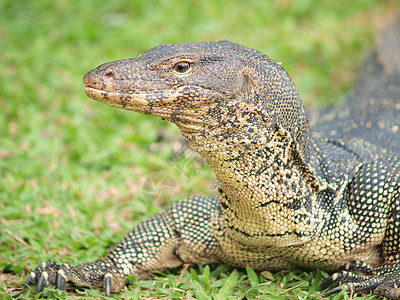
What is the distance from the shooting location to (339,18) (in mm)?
8484

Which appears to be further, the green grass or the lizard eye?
the green grass

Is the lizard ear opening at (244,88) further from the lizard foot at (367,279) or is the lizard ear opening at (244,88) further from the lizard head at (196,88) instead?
the lizard foot at (367,279)

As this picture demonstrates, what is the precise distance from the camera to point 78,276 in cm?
381

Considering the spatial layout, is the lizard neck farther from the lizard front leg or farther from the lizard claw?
the lizard claw

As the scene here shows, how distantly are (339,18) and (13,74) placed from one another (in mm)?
5196

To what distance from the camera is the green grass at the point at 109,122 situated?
4.07m

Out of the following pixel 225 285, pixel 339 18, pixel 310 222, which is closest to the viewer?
pixel 310 222

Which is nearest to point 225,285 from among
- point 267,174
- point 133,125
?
point 267,174

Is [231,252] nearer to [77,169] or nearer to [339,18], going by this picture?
[77,169]

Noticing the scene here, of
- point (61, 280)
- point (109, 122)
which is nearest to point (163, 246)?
point (61, 280)

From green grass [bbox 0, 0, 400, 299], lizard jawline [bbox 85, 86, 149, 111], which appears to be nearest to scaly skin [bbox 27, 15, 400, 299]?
lizard jawline [bbox 85, 86, 149, 111]

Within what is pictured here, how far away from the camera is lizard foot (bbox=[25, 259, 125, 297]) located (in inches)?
145

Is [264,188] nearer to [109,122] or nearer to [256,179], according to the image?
[256,179]

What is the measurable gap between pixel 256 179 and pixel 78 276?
1564 mm
